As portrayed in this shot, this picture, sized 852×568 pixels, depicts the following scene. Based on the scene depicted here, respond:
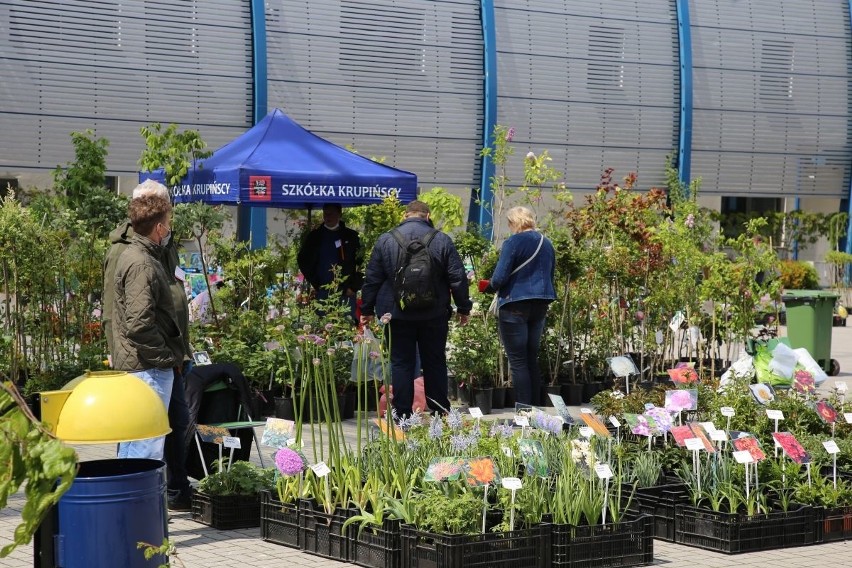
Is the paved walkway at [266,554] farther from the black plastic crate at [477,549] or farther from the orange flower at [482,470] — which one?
the orange flower at [482,470]

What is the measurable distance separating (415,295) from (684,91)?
1399 centimetres

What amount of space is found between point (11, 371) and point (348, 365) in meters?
2.77

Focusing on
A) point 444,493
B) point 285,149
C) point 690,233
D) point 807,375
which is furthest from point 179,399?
point 690,233

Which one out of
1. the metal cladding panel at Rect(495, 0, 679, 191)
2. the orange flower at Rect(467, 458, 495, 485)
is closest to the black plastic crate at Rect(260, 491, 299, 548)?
the orange flower at Rect(467, 458, 495, 485)

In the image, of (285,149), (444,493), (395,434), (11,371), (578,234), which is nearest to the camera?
(444,493)

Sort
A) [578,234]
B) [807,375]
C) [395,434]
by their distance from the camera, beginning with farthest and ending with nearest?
[578,234] < [807,375] < [395,434]

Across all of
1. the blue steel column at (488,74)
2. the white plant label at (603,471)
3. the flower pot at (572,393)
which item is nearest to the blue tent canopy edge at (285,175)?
the flower pot at (572,393)

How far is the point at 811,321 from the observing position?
15586 millimetres

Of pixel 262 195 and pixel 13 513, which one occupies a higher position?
pixel 262 195

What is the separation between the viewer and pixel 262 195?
12.3 metres

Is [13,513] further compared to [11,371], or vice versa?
[11,371]

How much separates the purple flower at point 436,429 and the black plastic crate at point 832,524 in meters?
2.02

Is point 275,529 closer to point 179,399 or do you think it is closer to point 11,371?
point 179,399

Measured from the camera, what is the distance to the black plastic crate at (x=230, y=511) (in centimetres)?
750
